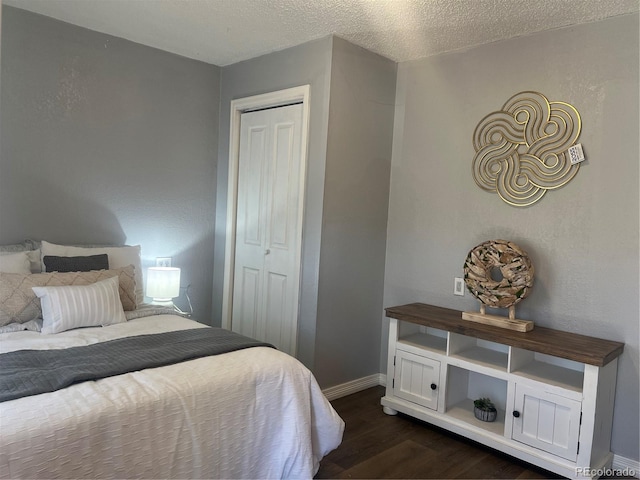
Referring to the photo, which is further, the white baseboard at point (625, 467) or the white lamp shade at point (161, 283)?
the white lamp shade at point (161, 283)

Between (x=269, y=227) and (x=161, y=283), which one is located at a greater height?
(x=269, y=227)

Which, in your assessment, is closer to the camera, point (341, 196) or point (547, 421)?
point (547, 421)

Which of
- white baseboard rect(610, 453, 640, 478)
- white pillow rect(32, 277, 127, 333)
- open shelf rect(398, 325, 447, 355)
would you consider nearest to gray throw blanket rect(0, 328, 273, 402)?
white pillow rect(32, 277, 127, 333)

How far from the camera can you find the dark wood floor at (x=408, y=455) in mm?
2488

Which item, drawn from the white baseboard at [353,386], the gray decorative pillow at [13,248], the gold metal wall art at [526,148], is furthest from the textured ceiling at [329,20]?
the white baseboard at [353,386]

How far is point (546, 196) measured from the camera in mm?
2904

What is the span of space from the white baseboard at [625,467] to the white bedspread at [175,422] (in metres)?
1.51

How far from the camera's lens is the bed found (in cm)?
158

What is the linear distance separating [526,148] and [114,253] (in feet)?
8.69

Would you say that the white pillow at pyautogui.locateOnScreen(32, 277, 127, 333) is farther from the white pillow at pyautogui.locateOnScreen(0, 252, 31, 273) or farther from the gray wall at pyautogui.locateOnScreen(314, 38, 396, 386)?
the gray wall at pyautogui.locateOnScreen(314, 38, 396, 386)

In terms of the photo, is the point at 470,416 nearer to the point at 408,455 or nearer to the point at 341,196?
the point at 408,455

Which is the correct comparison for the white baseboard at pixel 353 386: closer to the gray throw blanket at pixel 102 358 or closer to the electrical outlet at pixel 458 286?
the electrical outlet at pixel 458 286

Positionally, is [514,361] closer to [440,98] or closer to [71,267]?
[440,98]

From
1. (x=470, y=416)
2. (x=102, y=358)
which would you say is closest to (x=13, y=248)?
(x=102, y=358)
